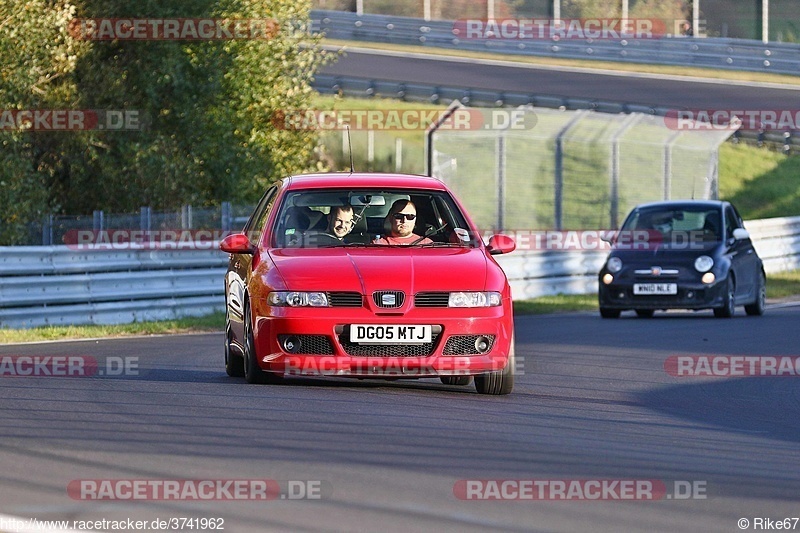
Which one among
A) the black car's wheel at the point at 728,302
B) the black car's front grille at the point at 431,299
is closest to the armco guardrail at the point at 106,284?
the black car's wheel at the point at 728,302

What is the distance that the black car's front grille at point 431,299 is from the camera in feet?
34.9

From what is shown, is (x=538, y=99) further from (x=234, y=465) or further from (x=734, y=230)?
(x=234, y=465)

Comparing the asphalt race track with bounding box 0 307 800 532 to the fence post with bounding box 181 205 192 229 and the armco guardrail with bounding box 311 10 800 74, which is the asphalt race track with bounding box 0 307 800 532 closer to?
the fence post with bounding box 181 205 192 229

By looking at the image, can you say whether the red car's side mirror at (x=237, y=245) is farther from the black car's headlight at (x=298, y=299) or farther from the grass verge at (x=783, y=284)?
the grass verge at (x=783, y=284)

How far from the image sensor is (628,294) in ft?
69.3

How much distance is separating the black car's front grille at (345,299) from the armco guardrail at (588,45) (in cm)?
3312

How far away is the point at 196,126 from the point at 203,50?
1398 millimetres

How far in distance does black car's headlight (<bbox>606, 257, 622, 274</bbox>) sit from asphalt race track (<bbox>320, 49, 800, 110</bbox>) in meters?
20.9

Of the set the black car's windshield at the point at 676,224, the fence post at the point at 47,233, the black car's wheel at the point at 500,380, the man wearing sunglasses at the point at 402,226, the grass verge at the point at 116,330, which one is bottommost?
the grass verge at the point at 116,330

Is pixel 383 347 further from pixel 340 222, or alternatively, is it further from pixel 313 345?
pixel 340 222

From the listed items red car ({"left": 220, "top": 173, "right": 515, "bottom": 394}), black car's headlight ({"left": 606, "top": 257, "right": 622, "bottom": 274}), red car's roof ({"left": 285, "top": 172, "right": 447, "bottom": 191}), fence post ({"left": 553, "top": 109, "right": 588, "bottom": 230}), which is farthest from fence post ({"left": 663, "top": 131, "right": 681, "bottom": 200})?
red car ({"left": 220, "top": 173, "right": 515, "bottom": 394})

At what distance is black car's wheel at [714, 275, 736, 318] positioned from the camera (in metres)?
21.1

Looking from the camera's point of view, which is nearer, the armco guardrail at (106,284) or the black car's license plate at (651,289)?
the armco guardrail at (106,284)

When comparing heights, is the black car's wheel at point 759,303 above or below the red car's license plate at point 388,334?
below
